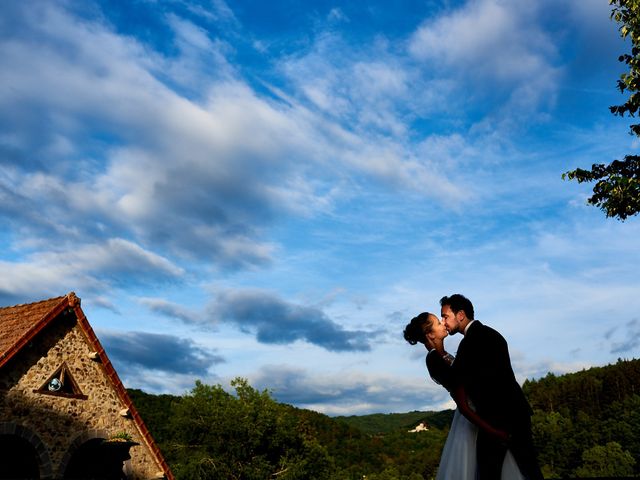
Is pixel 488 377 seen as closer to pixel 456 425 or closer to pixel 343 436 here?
pixel 456 425

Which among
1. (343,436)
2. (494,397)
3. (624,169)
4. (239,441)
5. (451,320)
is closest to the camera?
(494,397)

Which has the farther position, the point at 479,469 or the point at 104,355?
the point at 104,355

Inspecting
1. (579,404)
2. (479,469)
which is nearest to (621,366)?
(579,404)

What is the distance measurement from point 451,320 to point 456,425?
1018mm

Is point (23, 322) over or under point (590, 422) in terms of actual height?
under

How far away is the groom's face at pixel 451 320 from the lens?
5422 mm

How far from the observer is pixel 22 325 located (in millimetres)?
21188

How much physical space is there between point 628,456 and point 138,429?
9359cm

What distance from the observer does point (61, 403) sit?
20.8 m

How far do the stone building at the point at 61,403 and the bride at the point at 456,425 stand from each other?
14601 millimetres

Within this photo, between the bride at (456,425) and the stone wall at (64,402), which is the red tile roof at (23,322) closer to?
the stone wall at (64,402)

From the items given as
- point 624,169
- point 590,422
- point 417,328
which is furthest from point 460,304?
Result: point 590,422

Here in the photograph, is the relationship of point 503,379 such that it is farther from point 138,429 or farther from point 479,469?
point 138,429

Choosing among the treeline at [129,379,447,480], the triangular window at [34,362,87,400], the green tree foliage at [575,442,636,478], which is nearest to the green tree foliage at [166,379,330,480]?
the treeline at [129,379,447,480]
